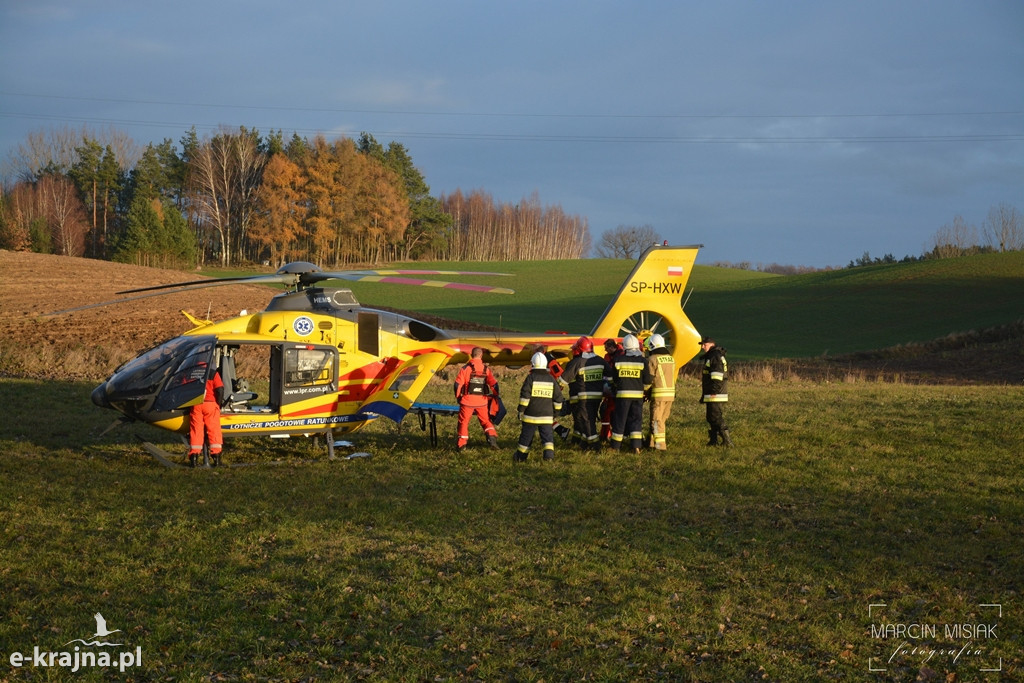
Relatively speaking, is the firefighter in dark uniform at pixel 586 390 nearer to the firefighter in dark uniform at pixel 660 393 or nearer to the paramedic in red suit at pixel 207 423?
the firefighter in dark uniform at pixel 660 393

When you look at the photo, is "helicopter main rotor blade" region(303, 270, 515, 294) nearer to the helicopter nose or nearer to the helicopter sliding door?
the helicopter sliding door

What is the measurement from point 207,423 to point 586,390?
6304 mm

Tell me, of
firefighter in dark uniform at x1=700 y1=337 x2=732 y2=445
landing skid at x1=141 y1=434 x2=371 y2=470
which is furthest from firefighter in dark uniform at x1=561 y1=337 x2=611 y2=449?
landing skid at x1=141 y1=434 x2=371 y2=470

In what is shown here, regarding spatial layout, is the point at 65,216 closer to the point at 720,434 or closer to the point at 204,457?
the point at 204,457

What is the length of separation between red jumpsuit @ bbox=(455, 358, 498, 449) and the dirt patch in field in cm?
1369

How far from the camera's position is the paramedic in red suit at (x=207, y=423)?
1210cm

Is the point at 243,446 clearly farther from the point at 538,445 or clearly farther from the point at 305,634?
the point at 305,634

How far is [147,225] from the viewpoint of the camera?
65438mm

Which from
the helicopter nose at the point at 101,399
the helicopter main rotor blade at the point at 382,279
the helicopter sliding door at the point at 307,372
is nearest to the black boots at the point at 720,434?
the helicopter main rotor blade at the point at 382,279

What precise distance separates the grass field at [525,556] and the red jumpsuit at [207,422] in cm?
50

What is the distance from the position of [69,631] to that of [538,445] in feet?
30.5

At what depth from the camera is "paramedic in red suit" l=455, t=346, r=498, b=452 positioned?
13500mm

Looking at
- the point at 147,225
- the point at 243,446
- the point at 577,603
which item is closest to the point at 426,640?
the point at 577,603

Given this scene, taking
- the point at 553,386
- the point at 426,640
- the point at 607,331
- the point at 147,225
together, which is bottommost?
the point at 426,640
